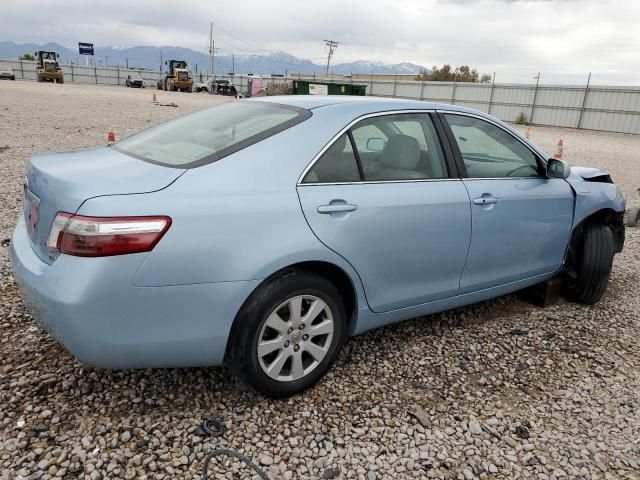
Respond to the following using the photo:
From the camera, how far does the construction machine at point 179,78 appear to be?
1945 inches

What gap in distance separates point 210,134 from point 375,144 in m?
0.95

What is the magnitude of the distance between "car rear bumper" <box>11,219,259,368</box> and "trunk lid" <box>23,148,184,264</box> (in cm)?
20

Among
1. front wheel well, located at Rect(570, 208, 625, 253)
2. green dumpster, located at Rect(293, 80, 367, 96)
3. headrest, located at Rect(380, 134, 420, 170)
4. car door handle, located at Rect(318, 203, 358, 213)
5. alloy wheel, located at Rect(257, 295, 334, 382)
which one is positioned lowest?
alloy wheel, located at Rect(257, 295, 334, 382)

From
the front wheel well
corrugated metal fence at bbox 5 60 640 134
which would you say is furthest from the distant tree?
the front wheel well

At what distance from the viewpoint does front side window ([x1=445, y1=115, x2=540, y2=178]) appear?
343 centimetres

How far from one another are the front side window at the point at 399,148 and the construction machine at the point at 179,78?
4998 centimetres

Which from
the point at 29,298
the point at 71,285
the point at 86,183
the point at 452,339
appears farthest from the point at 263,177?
the point at 452,339

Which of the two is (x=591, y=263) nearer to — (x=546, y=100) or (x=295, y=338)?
(x=295, y=338)

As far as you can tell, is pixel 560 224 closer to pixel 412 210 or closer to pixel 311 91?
pixel 412 210

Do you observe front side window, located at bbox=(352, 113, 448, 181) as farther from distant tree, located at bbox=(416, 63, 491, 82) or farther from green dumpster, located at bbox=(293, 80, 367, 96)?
distant tree, located at bbox=(416, 63, 491, 82)

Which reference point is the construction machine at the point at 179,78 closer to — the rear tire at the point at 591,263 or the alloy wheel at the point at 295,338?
the rear tire at the point at 591,263

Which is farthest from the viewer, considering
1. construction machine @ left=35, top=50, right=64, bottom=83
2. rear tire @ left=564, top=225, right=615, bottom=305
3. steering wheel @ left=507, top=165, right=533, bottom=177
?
construction machine @ left=35, top=50, right=64, bottom=83

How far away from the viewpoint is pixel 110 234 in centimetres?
214

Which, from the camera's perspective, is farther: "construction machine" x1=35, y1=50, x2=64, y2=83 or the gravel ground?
"construction machine" x1=35, y1=50, x2=64, y2=83
